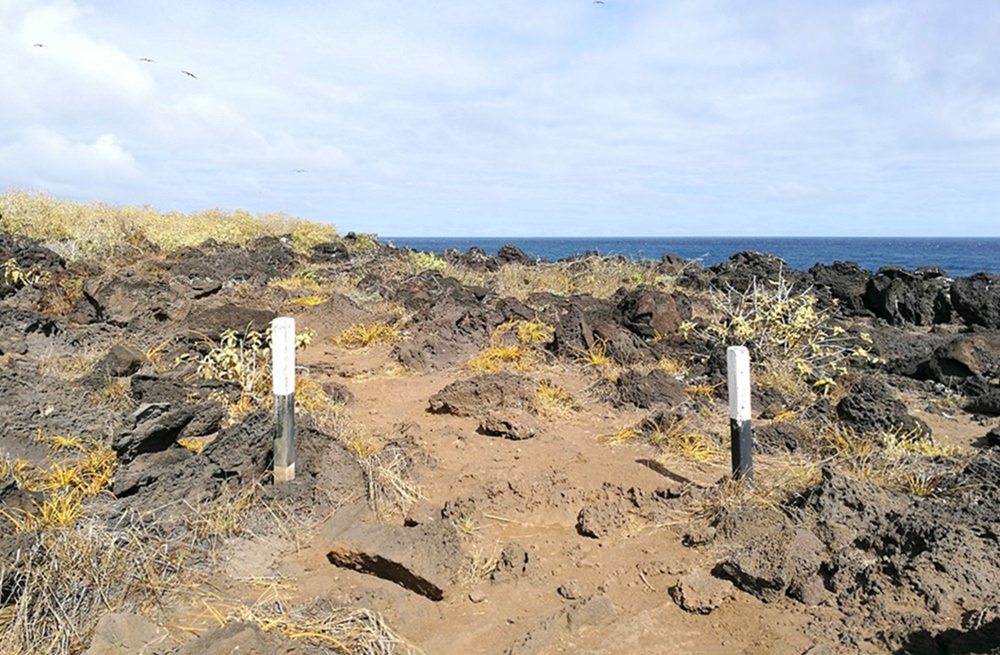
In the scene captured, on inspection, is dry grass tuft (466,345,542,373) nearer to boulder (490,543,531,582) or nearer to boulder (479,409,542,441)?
boulder (479,409,542,441)

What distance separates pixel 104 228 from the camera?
18.5m

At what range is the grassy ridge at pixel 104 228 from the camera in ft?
56.9

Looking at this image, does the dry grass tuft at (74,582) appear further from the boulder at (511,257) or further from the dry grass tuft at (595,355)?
the boulder at (511,257)

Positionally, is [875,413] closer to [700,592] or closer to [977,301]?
[700,592]

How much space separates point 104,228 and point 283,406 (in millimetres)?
16045

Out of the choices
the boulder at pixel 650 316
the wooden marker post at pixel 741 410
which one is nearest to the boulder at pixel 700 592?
→ the wooden marker post at pixel 741 410

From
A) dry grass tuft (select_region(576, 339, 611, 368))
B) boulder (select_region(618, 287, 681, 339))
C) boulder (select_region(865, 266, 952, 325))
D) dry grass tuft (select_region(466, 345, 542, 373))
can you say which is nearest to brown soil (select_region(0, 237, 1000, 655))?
dry grass tuft (select_region(576, 339, 611, 368))

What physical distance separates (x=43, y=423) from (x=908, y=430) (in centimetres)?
690

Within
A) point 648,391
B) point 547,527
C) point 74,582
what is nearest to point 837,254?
point 648,391

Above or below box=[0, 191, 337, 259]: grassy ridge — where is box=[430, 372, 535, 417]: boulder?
below

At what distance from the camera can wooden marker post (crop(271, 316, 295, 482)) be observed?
492cm

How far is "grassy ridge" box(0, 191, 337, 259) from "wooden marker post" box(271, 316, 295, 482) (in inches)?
517

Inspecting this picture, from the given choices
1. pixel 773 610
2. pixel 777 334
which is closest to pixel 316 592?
pixel 773 610

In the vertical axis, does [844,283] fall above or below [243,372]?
above
